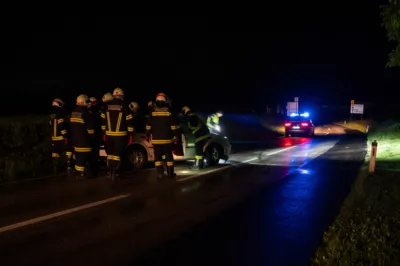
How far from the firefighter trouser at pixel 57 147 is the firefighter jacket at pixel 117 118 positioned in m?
1.30

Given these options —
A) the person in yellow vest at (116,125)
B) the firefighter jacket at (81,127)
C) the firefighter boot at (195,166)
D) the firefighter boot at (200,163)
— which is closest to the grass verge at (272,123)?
the firefighter boot at (195,166)

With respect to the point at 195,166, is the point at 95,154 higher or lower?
higher

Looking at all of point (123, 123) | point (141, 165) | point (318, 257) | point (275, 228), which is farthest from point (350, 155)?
point (318, 257)

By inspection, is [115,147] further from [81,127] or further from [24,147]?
[24,147]

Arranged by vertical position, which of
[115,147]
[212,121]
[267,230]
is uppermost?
[212,121]

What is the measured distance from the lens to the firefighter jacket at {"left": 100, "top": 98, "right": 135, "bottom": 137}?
32.1 ft

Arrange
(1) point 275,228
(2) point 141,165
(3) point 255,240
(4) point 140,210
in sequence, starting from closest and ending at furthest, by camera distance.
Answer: (3) point 255,240, (1) point 275,228, (4) point 140,210, (2) point 141,165

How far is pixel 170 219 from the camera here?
266 inches

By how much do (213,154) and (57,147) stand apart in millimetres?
4467

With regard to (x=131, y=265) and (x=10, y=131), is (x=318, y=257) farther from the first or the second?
(x=10, y=131)

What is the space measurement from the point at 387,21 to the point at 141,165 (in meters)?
7.41

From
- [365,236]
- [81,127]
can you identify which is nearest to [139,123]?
[81,127]

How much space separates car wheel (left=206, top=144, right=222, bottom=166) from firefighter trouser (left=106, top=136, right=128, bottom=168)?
3.31 metres

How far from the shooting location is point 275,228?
6.34 metres
